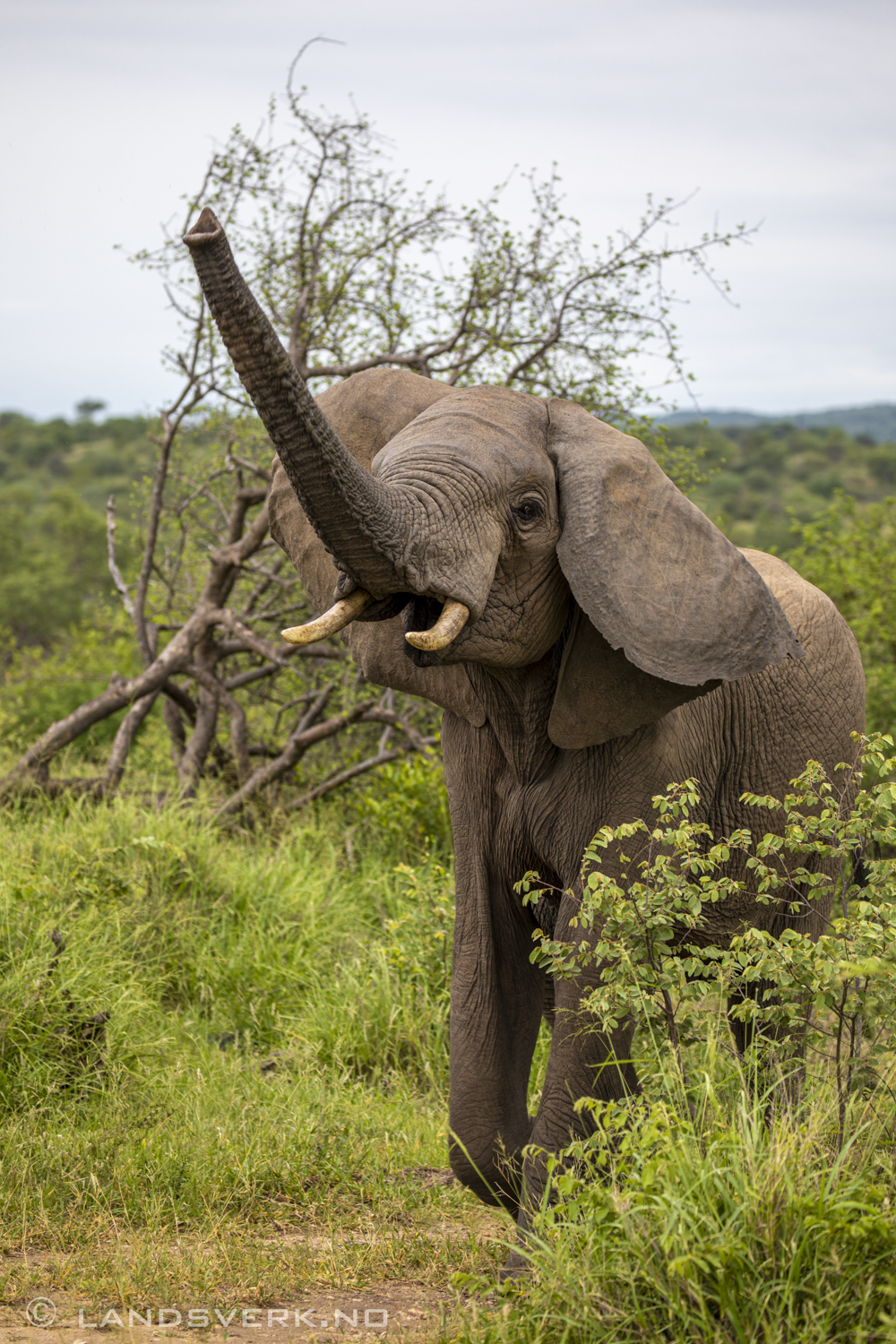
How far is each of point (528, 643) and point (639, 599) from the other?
1.02 feet

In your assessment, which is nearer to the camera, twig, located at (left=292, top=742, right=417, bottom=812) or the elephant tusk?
the elephant tusk

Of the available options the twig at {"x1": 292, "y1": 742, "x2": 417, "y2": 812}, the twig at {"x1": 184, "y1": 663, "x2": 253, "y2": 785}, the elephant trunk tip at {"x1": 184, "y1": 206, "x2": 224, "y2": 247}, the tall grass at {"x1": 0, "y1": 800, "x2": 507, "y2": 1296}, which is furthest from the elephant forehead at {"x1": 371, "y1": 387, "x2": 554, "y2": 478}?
the twig at {"x1": 184, "y1": 663, "x2": 253, "y2": 785}

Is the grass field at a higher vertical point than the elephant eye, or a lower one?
lower

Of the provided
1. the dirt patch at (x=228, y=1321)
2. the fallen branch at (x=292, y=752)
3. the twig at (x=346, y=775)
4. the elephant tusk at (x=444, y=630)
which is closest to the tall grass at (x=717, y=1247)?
the dirt patch at (x=228, y=1321)

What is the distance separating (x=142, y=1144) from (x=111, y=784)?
383cm

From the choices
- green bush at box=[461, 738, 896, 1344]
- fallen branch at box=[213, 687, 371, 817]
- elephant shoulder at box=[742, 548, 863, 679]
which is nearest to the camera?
green bush at box=[461, 738, 896, 1344]

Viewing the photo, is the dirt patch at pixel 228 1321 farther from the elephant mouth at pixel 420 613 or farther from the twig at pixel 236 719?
the twig at pixel 236 719

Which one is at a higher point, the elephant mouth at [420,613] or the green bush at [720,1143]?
the elephant mouth at [420,613]

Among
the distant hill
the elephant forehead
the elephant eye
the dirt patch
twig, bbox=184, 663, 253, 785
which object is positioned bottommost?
the dirt patch

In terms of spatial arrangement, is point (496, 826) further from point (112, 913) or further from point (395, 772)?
point (395, 772)

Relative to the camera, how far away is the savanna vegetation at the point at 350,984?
270cm

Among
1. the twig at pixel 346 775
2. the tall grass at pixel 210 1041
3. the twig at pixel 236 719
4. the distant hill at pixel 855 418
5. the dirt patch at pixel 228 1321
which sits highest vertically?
the distant hill at pixel 855 418

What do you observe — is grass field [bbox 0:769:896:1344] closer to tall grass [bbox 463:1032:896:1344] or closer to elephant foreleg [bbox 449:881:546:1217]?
tall grass [bbox 463:1032:896:1344]

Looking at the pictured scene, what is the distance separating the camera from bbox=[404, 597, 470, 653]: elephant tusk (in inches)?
109
